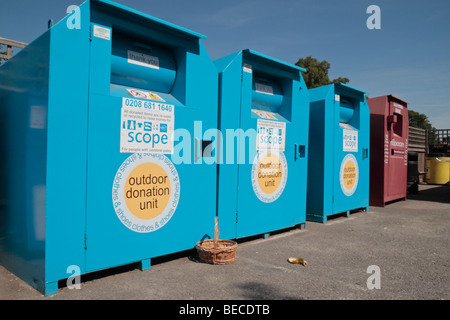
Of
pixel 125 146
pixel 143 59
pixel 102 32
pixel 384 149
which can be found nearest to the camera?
pixel 102 32

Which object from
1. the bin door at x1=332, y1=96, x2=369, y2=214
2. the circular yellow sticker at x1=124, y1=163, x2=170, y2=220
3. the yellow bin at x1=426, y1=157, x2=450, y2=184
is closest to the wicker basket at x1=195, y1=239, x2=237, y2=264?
the circular yellow sticker at x1=124, y1=163, x2=170, y2=220

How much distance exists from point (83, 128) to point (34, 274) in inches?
45.7

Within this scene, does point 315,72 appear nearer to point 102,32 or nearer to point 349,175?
point 349,175

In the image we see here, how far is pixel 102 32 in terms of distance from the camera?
2666mm

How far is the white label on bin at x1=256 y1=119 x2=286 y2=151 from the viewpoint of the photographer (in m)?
4.14

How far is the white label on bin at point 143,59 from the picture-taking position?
2992 millimetres

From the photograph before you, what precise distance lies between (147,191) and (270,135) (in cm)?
194

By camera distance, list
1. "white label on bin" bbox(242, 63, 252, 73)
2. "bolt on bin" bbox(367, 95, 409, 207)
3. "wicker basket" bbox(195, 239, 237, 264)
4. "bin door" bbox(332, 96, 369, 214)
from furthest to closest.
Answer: "bolt on bin" bbox(367, 95, 409, 207)
"bin door" bbox(332, 96, 369, 214)
"white label on bin" bbox(242, 63, 252, 73)
"wicker basket" bbox(195, 239, 237, 264)

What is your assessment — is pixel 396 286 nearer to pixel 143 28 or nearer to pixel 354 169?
pixel 143 28

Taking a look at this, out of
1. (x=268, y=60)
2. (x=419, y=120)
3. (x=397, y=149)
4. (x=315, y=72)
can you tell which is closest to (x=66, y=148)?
(x=268, y=60)

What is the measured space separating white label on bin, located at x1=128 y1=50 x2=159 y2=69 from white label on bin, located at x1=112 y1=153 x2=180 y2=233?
849mm

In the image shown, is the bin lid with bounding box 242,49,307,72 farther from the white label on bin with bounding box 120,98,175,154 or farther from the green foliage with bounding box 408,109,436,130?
the green foliage with bounding box 408,109,436,130

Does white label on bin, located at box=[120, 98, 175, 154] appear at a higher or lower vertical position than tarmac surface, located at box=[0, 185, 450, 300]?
higher

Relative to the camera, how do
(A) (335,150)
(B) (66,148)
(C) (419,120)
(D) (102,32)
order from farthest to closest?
(C) (419,120) → (A) (335,150) → (D) (102,32) → (B) (66,148)
